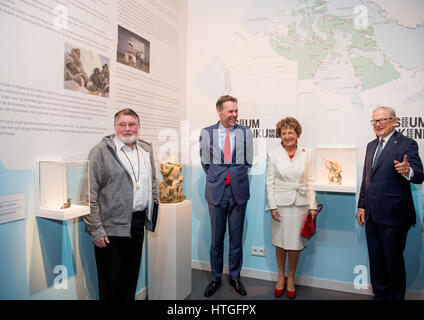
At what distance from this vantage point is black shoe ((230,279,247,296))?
2991 mm

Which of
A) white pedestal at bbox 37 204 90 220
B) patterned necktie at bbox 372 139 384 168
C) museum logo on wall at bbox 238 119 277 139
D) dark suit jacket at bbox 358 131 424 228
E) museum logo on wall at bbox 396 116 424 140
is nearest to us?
white pedestal at bbox 37 204 90 220

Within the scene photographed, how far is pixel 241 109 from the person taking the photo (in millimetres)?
3463

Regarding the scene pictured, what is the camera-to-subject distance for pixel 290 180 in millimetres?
2867

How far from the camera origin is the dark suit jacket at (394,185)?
241cm

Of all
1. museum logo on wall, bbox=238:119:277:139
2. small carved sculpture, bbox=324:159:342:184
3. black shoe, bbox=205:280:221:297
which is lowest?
black shoe, bbox=205:280:221:297

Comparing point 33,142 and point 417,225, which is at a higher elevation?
point 33,142

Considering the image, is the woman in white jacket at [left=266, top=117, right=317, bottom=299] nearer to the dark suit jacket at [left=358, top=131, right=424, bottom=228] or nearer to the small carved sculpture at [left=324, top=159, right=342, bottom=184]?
the small carved sculpture at [left=324, top=159, right=342, bottom=184]

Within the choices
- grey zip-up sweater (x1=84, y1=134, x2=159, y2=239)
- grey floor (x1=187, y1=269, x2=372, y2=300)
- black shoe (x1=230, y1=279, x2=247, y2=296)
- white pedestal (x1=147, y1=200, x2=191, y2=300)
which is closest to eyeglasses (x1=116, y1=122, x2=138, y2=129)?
grey zip-up sweater (x1=84, y1=134, x2=159, y2=239)

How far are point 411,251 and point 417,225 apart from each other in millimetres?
255

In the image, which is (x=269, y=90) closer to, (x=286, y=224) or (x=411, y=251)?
(x=286, y=224)

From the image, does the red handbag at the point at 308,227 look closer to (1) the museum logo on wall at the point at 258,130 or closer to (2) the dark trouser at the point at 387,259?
(2) the dark trouser at the point at 387,259

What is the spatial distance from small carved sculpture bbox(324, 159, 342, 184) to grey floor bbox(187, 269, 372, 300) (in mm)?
1130

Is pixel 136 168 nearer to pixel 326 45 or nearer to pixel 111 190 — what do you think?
pixel 111 190
